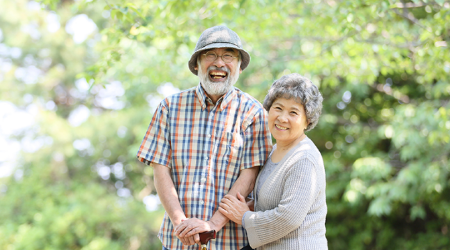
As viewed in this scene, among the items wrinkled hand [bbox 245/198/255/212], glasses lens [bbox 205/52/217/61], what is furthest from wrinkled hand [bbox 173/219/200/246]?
glasses lens [bbox 205/52/217/61]

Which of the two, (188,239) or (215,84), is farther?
(215,84)

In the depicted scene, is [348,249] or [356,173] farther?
[348,249]

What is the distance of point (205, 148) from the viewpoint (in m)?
1.78

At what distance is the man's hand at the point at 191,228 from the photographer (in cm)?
161

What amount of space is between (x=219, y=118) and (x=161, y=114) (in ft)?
0.92

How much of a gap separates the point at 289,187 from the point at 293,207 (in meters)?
0.08

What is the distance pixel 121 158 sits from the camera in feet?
27.6

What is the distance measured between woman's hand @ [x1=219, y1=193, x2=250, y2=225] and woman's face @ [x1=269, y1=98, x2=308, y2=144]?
1.10 ft

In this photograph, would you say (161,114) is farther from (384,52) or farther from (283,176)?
(384,52)

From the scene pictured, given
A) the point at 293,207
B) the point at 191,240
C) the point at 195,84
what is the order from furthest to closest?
the point at 195,84 < the point at 191,240 < the point at 293,207

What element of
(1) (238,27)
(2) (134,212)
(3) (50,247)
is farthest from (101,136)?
(1) (238,27)

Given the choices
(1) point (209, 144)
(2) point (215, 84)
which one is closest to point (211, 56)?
(2) point (215, 84)

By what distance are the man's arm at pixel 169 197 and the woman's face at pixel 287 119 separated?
20.8 inches

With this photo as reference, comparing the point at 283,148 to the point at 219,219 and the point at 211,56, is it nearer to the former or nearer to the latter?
the point at 219,219
